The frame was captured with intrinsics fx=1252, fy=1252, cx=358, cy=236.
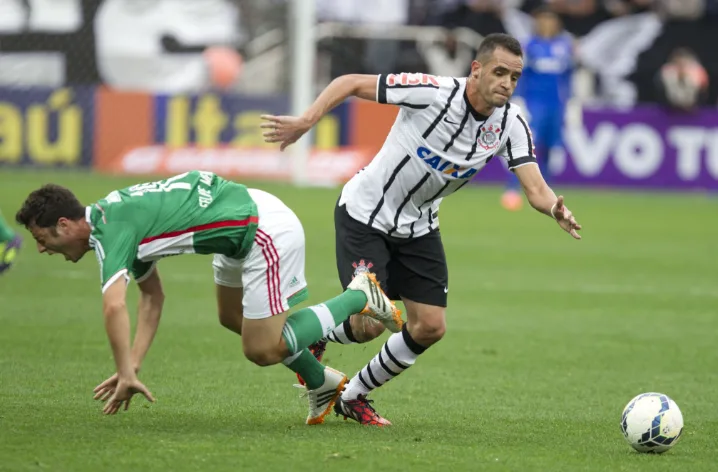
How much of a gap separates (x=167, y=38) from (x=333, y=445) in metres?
23.6

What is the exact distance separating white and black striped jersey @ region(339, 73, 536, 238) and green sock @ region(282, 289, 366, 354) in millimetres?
551

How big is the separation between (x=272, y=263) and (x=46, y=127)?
17.2 m

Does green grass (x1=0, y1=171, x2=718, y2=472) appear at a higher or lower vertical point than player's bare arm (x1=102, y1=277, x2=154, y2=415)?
lower

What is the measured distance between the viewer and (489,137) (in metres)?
6.70

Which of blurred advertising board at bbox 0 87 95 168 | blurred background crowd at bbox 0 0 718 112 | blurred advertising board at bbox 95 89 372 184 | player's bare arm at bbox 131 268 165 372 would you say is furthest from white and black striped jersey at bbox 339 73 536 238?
blurred background crowd at bbox 0 0 718 112

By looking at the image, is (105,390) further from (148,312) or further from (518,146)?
(518,146)

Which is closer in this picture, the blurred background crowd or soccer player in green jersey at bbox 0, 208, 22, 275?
soccer player in green jersey at bbox 0, 208, 22, 275

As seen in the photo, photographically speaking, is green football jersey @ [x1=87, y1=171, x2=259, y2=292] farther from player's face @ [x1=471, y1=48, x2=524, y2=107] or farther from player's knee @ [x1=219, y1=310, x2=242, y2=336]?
player's face @ [x1=471, y1=48, x2=524, y2=107]

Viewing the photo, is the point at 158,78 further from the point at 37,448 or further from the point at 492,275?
the point at 37,448

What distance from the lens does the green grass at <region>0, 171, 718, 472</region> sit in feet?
18.3

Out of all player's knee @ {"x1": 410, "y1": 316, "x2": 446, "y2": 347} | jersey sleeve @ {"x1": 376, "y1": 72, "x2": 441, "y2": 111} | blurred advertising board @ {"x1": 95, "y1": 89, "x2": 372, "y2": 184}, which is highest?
jersey sleeve @ {"x1": 376, "y1": 72, "x2": 441, "y2": 111}

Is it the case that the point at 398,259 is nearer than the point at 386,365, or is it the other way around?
the point at 386,365

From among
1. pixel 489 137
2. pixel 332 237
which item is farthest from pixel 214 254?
pixel 332 237

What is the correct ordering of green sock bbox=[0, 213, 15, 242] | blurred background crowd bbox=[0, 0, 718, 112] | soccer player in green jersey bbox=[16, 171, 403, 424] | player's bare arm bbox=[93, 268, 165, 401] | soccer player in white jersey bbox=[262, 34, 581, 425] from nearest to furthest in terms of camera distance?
soccer player in green jersey bbox=[16, 171, 403, 424] < player's bare arm bbox=[93, 268, 165, 401] < soccer player in white jersey bbox=[262, 34, 581, 425] < green sock bbox=[0, 213, 15, 242] < blurred background crowd bbox=[0, 0, 718, 112]
